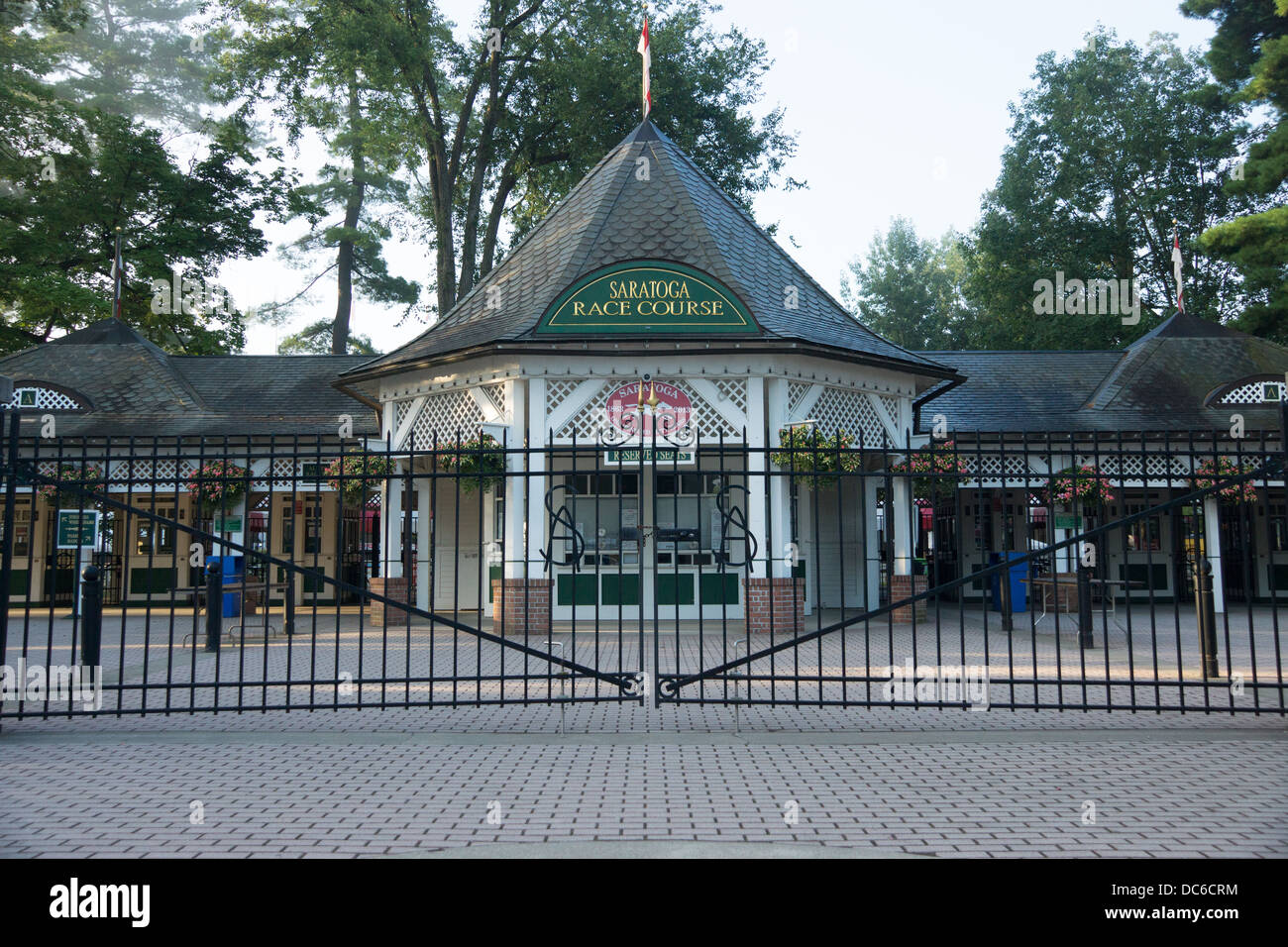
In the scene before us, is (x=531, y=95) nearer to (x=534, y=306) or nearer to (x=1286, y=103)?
(x=534, y=306)

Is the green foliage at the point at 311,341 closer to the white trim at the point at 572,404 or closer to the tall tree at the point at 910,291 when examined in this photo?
the white trim at the point at 572,404

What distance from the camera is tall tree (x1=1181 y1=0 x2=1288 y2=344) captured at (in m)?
21.0

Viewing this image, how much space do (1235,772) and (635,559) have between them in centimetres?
962

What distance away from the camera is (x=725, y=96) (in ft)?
90.5

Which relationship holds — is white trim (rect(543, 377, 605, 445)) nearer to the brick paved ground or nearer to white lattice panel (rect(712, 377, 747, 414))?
white lattice panel (rect(712, 377, 747, 414))

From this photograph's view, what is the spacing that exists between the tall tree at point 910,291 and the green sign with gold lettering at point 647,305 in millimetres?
44026

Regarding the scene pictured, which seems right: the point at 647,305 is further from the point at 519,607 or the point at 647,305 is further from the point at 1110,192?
the point at 1110,192

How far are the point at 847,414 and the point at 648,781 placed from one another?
10340 millimetres

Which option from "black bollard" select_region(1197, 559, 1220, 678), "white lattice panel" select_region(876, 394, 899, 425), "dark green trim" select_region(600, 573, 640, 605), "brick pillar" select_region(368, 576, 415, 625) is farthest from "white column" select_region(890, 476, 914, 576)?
"brick pillar" select_region(368, 576, 415, 625)

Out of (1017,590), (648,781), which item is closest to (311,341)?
(1017,590)

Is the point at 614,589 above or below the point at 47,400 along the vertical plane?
below

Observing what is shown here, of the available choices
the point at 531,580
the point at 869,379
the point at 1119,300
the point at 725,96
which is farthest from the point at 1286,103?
the point at 531,580

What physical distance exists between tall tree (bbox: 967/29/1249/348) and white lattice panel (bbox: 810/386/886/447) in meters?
19.3

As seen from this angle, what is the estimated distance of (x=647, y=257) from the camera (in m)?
14.3
